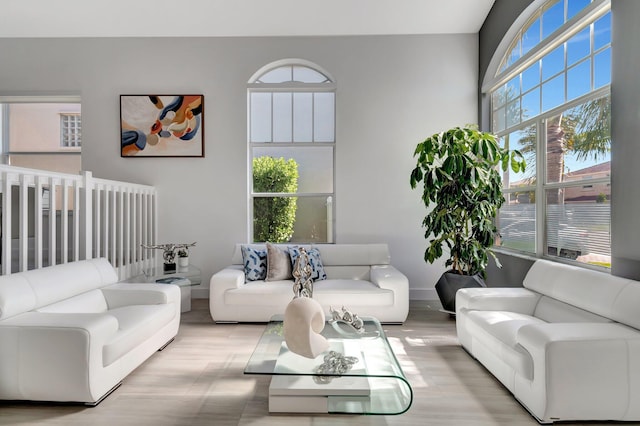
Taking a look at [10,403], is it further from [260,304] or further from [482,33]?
[482,33]

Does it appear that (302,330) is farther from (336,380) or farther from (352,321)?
(352,321)

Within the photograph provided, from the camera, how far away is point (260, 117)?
16.8 ft

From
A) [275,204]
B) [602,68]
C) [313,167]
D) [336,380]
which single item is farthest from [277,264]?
[602,68]

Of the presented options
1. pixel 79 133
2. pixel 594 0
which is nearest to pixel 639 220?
pixel 594 0

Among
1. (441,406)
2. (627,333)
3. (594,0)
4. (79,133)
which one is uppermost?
(594,0)

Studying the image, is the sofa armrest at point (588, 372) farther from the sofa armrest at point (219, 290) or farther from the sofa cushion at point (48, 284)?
the sofa cushion at point (48, 284)

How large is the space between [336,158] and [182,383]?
314 centimetres

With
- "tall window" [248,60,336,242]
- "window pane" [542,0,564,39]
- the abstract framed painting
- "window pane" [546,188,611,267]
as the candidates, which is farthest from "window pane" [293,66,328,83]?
"window pane" [546,188,611,267]

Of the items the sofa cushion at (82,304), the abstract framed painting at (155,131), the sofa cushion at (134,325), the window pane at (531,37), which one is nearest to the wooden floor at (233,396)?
the sofa cushion at (134,325)

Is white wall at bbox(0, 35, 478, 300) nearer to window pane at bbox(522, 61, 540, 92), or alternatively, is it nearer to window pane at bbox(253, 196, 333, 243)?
window pane at bbox(253, 196, 333, 243)

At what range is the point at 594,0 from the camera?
289 cm

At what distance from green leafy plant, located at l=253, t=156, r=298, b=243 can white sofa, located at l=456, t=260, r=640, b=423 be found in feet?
9.56

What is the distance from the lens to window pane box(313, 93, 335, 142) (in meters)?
5.09

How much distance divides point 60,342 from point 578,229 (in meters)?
3.56
